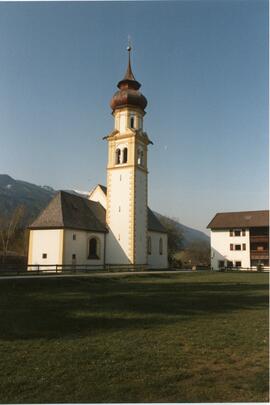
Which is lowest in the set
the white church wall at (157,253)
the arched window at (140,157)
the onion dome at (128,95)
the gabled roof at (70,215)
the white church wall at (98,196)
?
the white church wall at (157,253)

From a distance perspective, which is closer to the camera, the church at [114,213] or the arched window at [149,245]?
the church at [114,213]

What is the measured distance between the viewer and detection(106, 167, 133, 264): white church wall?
128 feet

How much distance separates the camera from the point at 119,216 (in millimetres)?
40094

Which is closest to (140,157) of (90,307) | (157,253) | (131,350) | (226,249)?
(157,253)

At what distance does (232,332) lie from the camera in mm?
10344

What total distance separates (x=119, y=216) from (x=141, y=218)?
254 centimetres

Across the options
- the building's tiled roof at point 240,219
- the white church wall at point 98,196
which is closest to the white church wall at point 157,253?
the white church wall at point 98,196

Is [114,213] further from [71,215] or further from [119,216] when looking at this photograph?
[71,215]

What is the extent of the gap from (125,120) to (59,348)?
34912mm

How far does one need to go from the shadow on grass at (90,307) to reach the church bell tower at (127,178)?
57.7 ft

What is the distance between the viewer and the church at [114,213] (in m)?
35.2

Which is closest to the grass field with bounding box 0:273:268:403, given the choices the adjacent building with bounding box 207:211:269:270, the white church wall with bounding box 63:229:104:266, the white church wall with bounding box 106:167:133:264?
the white church wall with bounding box 63:229:104:266

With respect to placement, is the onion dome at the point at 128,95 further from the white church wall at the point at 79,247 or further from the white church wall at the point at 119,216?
the white church wall at the point at 79,247

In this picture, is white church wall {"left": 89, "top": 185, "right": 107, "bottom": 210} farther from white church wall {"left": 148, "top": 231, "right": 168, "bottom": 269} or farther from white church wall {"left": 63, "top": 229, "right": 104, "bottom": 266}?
white church wall {"left": 148, "top": 231, "right": 168, "bottom": 269}
